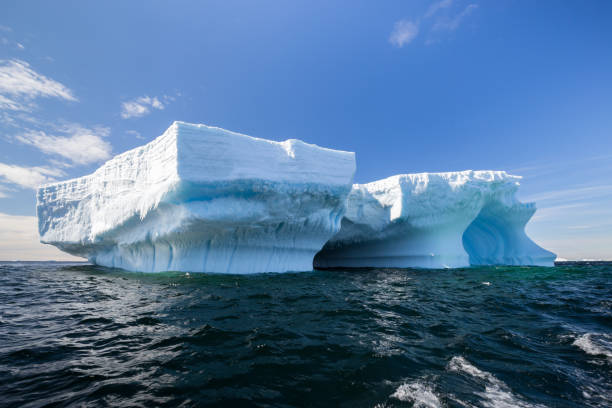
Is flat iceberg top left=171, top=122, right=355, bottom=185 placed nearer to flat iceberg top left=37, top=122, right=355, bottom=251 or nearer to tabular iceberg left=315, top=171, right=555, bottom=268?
flat iceberg top left=37, top=122, right=355, bottom=251

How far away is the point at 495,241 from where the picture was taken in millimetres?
21391

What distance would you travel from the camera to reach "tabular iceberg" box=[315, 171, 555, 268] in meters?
16.0

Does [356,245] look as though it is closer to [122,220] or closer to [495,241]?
[495,241]

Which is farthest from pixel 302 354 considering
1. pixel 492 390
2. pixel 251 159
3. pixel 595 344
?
pixel 251 159

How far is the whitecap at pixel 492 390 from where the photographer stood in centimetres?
208

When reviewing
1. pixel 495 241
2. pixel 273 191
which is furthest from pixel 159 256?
pixel 495 241

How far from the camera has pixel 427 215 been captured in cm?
1639

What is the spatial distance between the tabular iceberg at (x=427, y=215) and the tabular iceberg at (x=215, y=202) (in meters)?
3.70

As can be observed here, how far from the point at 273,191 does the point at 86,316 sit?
733 cm

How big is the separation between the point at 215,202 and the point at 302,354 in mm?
8282

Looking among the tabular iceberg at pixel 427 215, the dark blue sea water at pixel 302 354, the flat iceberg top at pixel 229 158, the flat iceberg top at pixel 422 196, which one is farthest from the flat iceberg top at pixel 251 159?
the dark blue sea water at pixel 302 354

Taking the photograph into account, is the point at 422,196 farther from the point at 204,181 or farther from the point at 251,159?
the point at 204,181

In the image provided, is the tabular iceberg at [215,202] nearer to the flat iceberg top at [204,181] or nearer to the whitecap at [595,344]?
the flat iceberg top at [204,181]

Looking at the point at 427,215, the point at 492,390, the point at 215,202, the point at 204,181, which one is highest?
the point at 204,181
